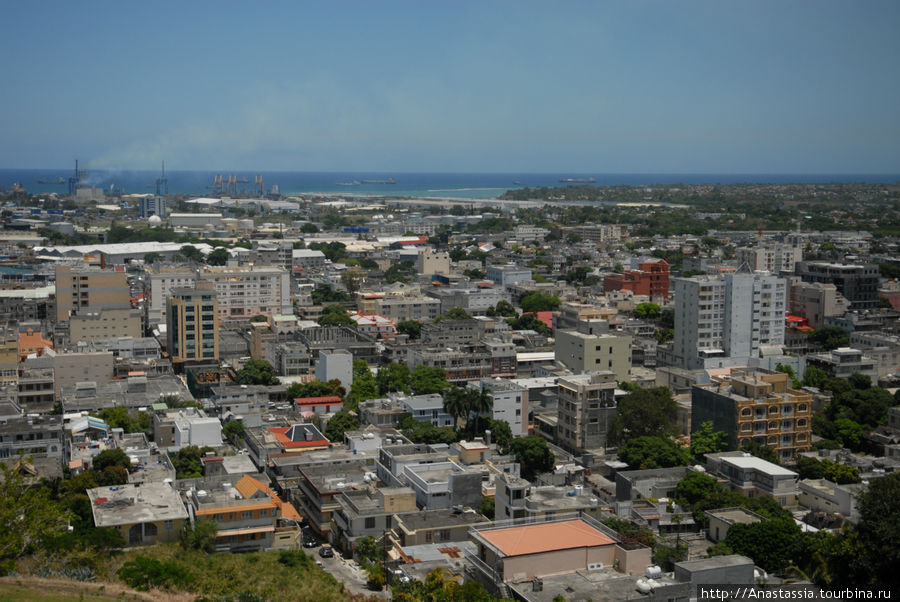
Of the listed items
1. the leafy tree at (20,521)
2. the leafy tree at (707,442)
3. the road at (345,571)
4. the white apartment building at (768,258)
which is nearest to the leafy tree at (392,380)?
the leafy tree at (707,442)

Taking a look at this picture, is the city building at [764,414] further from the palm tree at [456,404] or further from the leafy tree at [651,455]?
the palm tree at [456,404]

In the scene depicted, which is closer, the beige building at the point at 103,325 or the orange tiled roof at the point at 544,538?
the orange tiled roof at the point at 544,538

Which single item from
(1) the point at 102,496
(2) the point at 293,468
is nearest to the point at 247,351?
(2) the point at 293,468

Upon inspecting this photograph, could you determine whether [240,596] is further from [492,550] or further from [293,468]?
[293,468]

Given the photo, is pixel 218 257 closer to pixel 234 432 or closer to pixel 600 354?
pixel 600 354

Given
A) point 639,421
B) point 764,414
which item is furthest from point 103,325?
point 764,414

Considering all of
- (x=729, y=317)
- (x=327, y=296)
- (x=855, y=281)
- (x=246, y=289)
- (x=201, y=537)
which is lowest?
(x=201, y=537)
